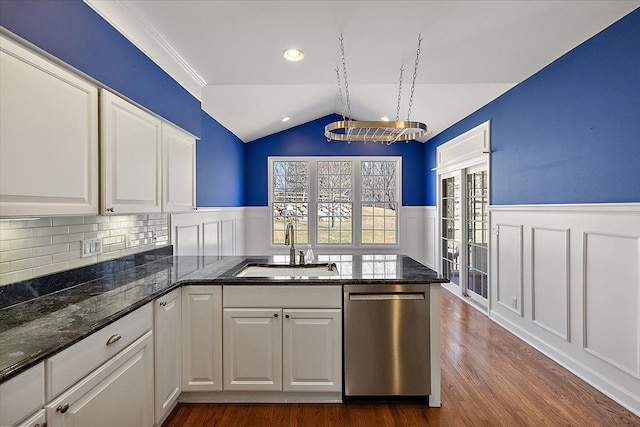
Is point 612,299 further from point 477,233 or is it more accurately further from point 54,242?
point 54,242

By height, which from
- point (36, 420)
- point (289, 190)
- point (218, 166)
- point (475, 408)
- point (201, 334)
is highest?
point (218, 166)

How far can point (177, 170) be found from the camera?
2.65m

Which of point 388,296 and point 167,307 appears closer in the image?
point 167,307

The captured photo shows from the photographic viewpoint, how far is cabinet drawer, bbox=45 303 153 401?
1182 mm

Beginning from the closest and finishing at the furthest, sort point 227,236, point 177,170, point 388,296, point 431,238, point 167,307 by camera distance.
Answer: point 167,307, point 388,296, point 177,170, point 227,236, point 431,238

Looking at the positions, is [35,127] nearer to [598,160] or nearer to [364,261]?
[364,261]

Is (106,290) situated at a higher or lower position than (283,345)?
higher

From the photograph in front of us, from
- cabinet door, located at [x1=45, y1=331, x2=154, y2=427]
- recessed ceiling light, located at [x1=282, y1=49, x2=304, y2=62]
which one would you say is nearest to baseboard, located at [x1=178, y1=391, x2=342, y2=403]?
cabinet door, located at [x1=45, y1=331, x2=154, y2=427]

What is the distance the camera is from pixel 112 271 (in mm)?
2332

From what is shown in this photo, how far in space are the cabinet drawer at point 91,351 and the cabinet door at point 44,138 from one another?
545 mm

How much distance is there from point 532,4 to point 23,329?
3.10m

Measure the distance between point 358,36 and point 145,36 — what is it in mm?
1441

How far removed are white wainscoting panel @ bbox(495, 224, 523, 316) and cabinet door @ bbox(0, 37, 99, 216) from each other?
12.1 feet

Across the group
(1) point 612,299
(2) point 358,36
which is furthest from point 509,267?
(2) point 358,36
